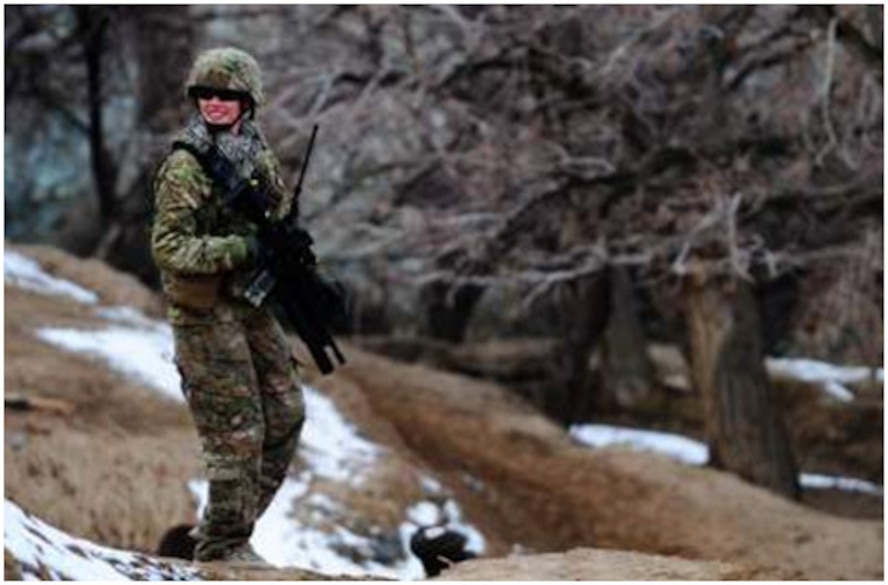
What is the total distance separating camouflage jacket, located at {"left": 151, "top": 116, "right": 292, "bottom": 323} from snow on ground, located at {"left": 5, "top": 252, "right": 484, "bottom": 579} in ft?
15.4

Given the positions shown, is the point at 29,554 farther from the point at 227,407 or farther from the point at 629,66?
the point at 629,66

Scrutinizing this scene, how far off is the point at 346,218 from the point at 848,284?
7652 millimetres

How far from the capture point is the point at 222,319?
6387mm

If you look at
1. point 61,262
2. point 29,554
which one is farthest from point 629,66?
point 29,554

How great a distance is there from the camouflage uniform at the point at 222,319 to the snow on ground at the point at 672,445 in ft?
38.1

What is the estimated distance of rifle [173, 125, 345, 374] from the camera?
20.7ft

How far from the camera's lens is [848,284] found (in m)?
15.5

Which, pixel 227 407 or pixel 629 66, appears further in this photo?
pixel 629 66

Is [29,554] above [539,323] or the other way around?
above

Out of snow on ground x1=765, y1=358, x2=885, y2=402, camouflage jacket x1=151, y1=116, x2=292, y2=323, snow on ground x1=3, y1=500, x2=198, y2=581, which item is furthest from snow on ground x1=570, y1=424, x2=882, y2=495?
snow on ground x1=3, y1=500, x2=198, y2=581

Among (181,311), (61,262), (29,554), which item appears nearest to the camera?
(29,554)

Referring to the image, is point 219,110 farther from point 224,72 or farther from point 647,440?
point 647,440

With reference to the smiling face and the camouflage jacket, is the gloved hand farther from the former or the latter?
the smiling face

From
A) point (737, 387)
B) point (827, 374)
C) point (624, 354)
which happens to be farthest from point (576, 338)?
point (737, 387)
